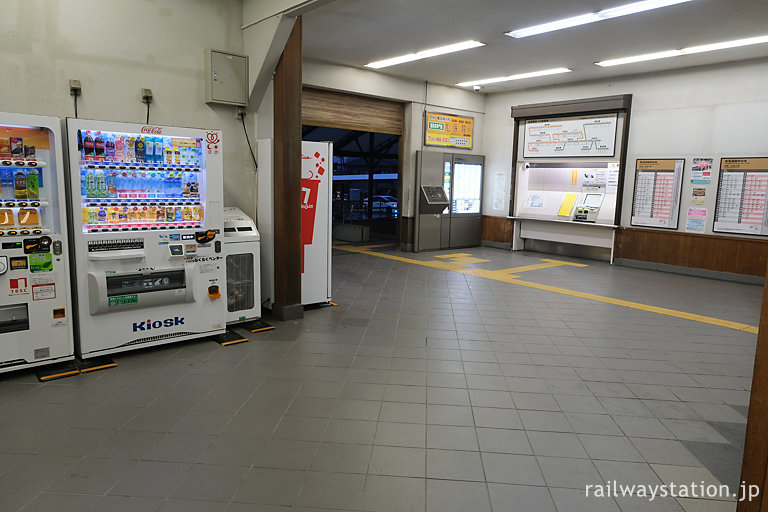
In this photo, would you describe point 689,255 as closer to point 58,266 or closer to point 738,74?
point 738,74

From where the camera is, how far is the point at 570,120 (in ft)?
33.4

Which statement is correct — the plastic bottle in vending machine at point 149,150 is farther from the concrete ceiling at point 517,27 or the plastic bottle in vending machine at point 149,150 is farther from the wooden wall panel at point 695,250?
the wooden wall panel at point 695,250

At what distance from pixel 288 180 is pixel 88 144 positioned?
6.25 feet

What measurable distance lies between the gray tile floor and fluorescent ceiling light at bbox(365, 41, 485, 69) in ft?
14.9

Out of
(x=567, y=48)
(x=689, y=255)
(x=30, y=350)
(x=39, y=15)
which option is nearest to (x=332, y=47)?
(x=567, y=48)

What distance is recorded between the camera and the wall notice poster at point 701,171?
8.38 metres

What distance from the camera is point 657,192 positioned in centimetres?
902

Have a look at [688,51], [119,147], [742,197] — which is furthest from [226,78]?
[742,197]

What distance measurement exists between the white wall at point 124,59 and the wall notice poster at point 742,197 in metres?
7.70

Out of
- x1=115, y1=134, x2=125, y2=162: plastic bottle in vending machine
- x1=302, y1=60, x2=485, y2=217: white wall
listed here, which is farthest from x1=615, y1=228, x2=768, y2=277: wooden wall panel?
x1=115, y1=134, x2=125, y2=162: plastic bottle in vending machine

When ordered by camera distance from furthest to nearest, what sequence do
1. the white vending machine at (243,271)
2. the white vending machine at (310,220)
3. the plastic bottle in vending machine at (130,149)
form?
the white vending machine at (310,220) < the white vending machine at (243,271) < the plastic bottle in vending machine at (130,149)

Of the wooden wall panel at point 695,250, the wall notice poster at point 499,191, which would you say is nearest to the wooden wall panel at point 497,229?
the wall notice poster at point 499,191

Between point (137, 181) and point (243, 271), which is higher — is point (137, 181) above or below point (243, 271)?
above

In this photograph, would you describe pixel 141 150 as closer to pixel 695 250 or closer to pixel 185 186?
pixel 185 186
